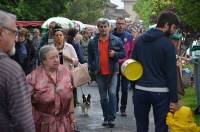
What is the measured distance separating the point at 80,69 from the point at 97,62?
9.91 ft

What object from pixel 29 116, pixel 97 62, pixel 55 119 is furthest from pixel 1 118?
pixel 97 62

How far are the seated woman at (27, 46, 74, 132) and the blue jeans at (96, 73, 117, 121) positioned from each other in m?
3.88

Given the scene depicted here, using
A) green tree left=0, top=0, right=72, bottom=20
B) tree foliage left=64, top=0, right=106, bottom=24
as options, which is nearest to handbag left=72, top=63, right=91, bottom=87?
green tree left=0, top=0, right=72, bottom=20

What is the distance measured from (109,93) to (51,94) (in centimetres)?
428

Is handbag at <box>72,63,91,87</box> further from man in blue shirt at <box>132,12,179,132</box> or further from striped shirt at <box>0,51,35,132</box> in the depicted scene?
striped shirt at <box>0,51,35,132</box>

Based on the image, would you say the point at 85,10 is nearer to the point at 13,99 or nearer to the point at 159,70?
the point at 159,70

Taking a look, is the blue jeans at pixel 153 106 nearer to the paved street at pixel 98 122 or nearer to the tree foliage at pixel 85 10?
the paved street at pixel 98 122

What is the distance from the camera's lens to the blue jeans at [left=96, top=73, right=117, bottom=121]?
423 inches

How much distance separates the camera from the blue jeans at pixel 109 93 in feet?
35.3

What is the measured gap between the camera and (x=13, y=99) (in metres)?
4.44

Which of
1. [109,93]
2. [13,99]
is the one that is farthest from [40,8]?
[13,99]

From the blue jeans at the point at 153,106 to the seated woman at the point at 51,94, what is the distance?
3.05 ft

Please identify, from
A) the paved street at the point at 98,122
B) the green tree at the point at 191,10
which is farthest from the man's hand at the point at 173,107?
the green tree at the point at 191,10

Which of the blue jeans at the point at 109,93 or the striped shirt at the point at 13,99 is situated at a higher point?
the striped shirt at the point at 13,99
